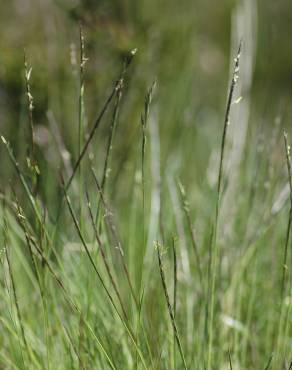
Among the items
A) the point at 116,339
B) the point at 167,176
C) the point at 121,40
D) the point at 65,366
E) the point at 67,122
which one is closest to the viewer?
the point at 65,366

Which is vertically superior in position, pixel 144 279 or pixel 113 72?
pixel 113 72

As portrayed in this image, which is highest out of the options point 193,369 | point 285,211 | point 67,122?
point 67,122

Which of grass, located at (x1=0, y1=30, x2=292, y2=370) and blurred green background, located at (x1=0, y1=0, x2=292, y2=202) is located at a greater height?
blurred green background, located at (x1=0, y1=0, x2=292, y2=202)

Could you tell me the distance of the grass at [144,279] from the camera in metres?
0.72

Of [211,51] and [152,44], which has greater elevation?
[211,51]

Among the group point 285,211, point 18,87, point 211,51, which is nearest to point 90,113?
point 18,87

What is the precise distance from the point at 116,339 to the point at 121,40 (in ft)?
3.98

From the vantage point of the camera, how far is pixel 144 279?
44.3 inches

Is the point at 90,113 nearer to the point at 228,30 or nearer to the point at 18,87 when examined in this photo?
the point at 18,87

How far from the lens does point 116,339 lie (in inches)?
37.3

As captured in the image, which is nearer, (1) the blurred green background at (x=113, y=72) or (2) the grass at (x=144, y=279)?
(2) the grass at (x=144, y=279)

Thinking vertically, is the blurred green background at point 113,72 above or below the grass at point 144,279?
above

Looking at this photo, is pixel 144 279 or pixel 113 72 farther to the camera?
pixel 113 72

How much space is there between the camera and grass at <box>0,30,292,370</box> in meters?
0.72
